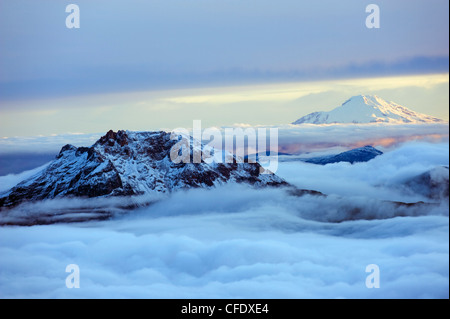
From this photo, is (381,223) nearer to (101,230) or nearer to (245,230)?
(245,230)

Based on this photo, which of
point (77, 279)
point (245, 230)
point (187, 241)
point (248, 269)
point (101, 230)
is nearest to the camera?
point (77, 279)

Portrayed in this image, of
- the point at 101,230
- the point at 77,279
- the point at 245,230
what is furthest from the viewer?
the point at 101,230

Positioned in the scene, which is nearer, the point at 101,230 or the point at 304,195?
the point at 101,230
